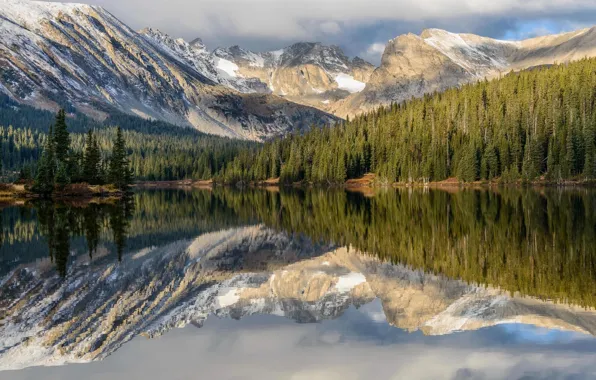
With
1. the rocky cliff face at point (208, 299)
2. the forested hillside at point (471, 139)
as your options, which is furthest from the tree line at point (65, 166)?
the rocky cliff face at point (208, 299)

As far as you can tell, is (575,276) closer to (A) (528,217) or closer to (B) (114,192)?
(A) (528,217)

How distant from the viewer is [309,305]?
73.5 feet

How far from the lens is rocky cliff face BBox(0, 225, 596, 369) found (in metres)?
18.2

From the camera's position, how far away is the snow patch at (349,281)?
25453 millimetres

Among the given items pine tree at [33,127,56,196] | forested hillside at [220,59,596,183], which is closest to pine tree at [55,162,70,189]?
pine tree at [33,127,56,196]

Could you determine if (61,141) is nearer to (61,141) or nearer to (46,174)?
(61,141)

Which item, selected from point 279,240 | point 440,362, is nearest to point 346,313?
point 440,362

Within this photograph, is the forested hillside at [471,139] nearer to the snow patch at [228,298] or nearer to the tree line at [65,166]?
the tree line at [65,166]

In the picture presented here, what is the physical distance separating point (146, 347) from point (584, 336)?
12.0m

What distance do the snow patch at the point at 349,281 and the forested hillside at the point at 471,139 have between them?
345 ft

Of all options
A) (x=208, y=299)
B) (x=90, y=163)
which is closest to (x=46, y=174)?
(x=90, y=163)

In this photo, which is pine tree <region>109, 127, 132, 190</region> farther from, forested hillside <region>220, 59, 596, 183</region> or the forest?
forested hillside <region>220, 59, 596, 183</region>

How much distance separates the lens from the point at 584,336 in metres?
16.9

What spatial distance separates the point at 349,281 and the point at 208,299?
638 cm
